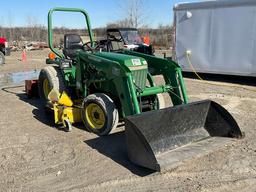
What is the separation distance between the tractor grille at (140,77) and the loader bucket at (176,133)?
0.99 meters

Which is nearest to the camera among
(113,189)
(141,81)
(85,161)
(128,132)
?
(113,189)

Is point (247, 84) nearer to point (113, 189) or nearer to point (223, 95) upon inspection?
point (223, 95)

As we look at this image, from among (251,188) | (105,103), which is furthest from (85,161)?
(251,188)

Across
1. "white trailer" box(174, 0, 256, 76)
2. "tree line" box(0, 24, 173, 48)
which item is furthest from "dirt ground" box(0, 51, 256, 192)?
"tree line" box(0, 24, 173, 48)

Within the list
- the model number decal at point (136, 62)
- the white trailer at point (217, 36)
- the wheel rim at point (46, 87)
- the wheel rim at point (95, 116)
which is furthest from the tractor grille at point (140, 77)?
the white trailer at point (217, 36)

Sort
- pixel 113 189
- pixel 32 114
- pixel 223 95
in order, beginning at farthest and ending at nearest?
pixel 223 95, pixel 32 114, pixel 113 189

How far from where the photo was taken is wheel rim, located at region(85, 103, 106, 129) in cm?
575

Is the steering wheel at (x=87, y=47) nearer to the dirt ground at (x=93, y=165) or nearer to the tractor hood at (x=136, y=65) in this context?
the tractor hood at (x=136, y=65)

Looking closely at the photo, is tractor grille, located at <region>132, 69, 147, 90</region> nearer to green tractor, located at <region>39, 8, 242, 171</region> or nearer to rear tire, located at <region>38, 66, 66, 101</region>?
green tractor, located at <region>39, 8, 242, 171</region>

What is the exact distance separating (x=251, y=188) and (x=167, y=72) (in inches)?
102

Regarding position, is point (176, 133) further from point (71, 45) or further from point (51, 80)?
point (71, 45)

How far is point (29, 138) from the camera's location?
582 centimetres

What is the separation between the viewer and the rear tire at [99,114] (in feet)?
18.2

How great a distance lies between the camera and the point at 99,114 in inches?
228
